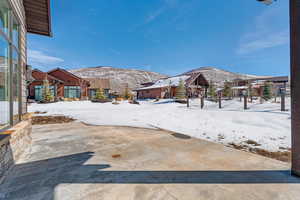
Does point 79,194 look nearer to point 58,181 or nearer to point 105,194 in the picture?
point 105,194

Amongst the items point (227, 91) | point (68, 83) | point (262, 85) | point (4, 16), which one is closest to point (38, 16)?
point (4, 16)

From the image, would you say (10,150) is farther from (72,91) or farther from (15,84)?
(72,91)

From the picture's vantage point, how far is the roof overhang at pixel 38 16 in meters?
4.43

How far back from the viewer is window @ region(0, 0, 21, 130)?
275 centimetres

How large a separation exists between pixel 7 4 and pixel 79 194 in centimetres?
Result: 405

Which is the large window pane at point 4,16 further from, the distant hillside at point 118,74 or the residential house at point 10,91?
the distant hillside at point 118,74

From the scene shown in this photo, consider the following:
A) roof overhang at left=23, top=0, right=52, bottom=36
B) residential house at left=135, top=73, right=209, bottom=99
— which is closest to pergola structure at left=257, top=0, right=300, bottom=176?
roof overhang at left=23, top=0, right=52, bottom=36

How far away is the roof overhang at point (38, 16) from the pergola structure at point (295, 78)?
20.3ft

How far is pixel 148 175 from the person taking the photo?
79.8 inches

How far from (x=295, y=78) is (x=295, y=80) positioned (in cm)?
3

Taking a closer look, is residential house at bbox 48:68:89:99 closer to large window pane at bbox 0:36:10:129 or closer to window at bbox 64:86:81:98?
window at bbox 64:86:81:98

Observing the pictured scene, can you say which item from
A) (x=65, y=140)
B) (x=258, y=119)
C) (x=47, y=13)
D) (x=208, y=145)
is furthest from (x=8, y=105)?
(x=258, y=119)

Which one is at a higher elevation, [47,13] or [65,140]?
[47,13]

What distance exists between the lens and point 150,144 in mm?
3443
